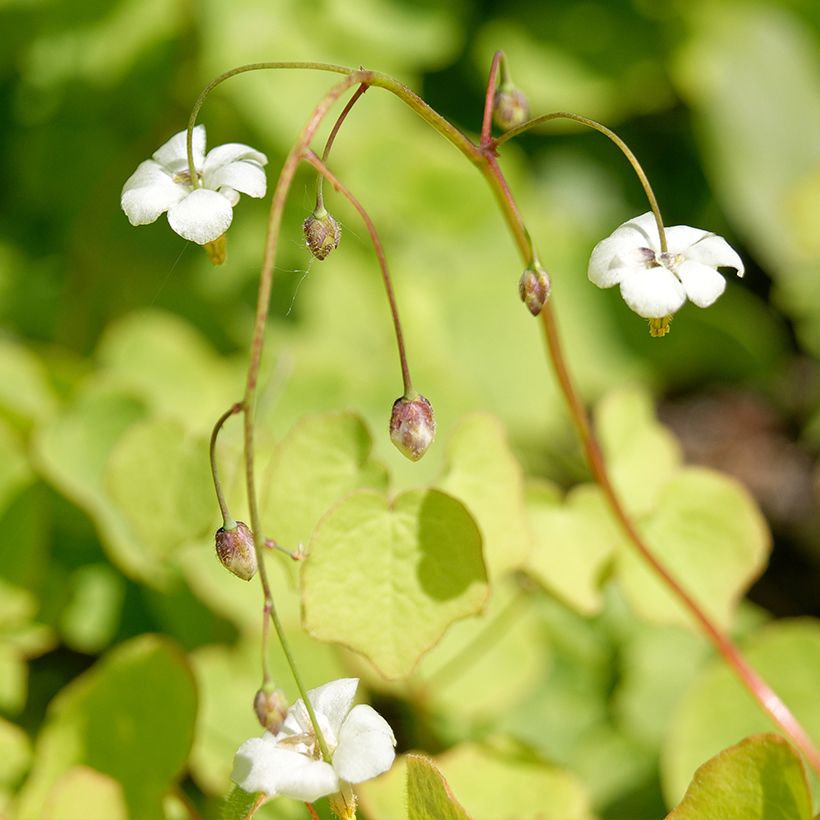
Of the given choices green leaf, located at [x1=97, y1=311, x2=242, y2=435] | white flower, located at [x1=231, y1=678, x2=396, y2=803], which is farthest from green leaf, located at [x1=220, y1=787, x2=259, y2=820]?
green leaf, located at [x1=97, y1=311, x2=242, y2=435]

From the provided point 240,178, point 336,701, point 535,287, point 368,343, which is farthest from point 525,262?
point 368,343

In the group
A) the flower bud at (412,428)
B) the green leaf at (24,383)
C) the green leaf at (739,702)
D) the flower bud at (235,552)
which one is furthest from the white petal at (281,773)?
the green leaf at (24,383)

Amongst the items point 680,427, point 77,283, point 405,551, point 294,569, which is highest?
point 405,551

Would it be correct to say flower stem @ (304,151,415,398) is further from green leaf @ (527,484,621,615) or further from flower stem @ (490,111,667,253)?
green leaf @ (527,484,621,615)

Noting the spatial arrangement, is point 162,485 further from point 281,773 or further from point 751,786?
point 751,786

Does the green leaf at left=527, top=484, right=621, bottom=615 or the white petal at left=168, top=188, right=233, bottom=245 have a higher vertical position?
the white petal at left=168, top=188, right=233, bottom=245

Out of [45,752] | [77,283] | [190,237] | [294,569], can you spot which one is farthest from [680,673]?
[77,283]

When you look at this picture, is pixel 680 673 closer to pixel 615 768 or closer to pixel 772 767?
pixel 615 768

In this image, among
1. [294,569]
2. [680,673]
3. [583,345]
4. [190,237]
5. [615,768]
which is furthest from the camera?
[583,345]
